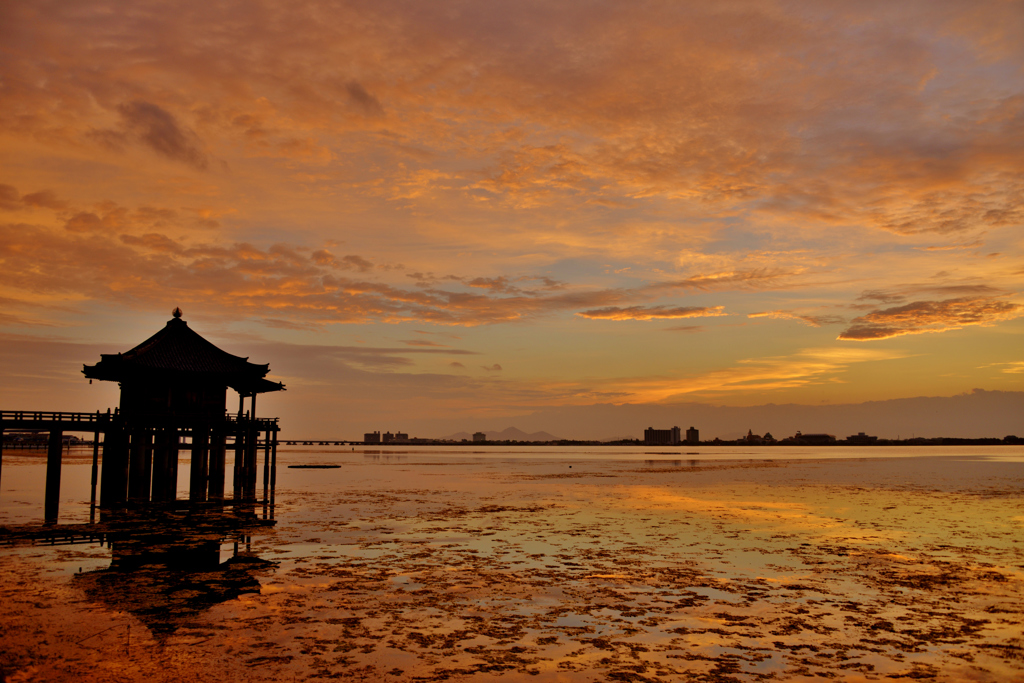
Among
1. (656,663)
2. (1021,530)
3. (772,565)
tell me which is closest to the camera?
(656,663)

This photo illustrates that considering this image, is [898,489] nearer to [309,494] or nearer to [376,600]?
[309,494]

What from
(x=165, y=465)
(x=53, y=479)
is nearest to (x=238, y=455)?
(x=165, y=465)

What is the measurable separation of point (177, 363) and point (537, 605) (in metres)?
29.8

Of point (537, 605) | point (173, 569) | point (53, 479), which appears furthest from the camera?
point (53, 479)

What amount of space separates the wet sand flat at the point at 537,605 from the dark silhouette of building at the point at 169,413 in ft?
45.3

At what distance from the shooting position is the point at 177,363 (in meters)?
36.8

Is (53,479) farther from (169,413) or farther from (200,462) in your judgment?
(200,462)

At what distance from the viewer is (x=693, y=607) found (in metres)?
14.2

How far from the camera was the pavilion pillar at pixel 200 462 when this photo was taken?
38.3 m

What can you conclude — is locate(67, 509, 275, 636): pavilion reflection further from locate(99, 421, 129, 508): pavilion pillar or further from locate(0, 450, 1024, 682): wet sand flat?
locate(99, 421, 129, 508): pavilion pillar

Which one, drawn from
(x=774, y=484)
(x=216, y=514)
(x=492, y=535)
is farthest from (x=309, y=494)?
(x=774, y=484)

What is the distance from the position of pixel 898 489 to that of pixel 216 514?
45050mm

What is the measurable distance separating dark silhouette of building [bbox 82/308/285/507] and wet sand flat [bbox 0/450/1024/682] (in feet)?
45.3

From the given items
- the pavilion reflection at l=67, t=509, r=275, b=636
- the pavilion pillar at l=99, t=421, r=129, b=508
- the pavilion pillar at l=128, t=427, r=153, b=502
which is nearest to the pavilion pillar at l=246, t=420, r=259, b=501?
the pavilion pillar at l=128, t=427, r=153, b=502
